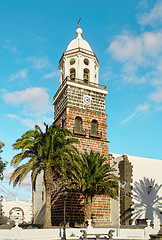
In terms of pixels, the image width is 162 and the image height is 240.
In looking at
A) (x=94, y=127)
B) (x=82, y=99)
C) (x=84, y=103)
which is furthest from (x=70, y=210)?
(x=82, y=99)

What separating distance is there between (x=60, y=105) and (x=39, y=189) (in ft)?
38.4

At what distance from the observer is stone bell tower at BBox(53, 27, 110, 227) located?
28.4m

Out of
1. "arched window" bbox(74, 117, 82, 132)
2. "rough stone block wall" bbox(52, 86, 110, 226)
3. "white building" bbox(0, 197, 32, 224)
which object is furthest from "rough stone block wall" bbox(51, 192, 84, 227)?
"white building" bbox(0, 197, 32, 224)

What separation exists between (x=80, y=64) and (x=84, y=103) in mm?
4457

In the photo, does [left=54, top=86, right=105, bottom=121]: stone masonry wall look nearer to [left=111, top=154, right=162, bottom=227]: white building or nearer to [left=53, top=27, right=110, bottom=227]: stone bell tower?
[left=53, top=27, right=110, bottom=227]: stone bell tower

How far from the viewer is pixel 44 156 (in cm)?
2161

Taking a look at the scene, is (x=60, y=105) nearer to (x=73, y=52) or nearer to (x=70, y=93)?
(x=70, y=93)

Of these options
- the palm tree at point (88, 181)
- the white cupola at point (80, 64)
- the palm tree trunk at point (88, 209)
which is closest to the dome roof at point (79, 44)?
the white cupola at point (80, 64)

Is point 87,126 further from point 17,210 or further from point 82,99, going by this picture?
point 17,210

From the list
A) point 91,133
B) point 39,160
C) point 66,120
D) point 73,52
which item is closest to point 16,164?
point 39,160

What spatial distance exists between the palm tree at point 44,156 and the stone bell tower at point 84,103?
590 centimetres

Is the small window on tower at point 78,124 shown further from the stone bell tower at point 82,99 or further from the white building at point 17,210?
the white building at point 17,210

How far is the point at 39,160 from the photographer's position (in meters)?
22.1

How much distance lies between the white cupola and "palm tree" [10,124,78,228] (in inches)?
401
